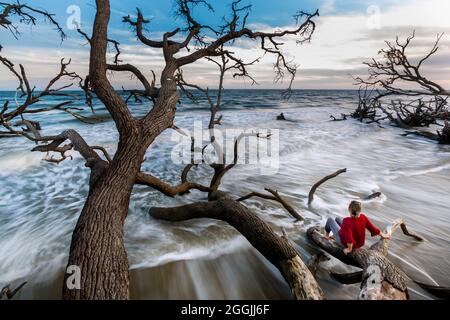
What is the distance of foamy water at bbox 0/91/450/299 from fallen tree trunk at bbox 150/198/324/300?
24.0 inches

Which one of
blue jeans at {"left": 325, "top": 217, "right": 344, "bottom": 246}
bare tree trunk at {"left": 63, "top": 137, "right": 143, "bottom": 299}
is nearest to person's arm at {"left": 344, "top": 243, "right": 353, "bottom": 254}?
blue jeans at {"left": 325, "top": 217, "right": 344, "bottom": 246}

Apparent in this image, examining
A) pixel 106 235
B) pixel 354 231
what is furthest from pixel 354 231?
pixel 106 235

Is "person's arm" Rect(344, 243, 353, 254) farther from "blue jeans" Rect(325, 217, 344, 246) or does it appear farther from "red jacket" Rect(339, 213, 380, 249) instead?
"blue jeans" Rect(325, 217, 344, 246)

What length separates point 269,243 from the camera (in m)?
3.04

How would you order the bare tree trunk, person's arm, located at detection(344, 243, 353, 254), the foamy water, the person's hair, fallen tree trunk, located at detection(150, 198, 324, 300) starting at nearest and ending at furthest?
the bare tree trunk < fallen tree trunk, located at detection(150, 198, 324, 300) < person's arm, located at detection(344, 243, 353, 254) < the person's hair < the foamy water

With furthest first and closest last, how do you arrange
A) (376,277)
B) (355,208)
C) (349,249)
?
(355,208)
(349,249)
(376,277)

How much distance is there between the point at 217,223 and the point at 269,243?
1.94 m

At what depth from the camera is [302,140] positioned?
15.2 metres

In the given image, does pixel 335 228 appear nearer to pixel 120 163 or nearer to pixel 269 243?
pixel 269 243

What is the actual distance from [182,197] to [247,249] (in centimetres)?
265

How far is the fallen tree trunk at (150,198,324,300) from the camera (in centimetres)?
264

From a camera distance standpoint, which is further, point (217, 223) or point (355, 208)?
point (217, 223)
